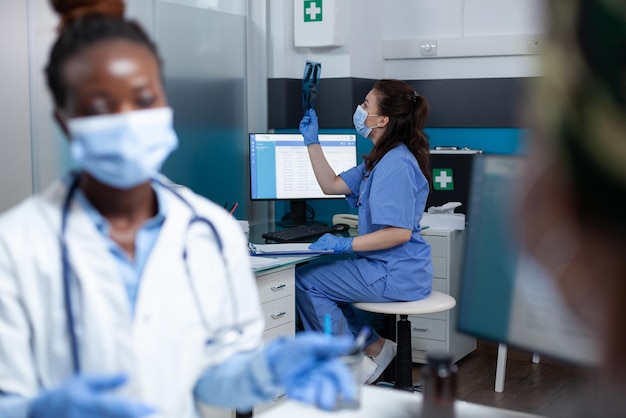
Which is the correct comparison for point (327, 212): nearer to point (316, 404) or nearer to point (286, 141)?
point (286, 141)

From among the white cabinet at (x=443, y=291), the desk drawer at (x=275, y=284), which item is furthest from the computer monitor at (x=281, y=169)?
the desk drawer at (x=275, y=284)

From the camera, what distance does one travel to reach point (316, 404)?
118 cm

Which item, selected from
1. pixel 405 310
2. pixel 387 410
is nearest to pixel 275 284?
pixel 405 310

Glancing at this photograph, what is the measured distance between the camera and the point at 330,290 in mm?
Answer: 3633

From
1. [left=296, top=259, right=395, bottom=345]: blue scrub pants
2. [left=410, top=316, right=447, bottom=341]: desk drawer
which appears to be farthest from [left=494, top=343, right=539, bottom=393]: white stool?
[left=296, top=259, right=395, bottom=345]: blue scrub pants

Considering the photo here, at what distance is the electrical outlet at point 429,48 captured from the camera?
15.4ft

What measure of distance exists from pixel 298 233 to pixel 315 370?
2534 millimetres

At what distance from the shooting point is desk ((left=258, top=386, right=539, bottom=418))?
142 centimetres

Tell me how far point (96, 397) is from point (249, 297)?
1.08ft

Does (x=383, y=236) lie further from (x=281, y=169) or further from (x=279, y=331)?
(x=281, y=169)

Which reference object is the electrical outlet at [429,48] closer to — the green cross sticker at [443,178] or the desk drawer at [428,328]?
the green cross sticker at [443,178]

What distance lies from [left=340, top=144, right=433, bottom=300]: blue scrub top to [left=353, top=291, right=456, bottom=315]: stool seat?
0.14ft

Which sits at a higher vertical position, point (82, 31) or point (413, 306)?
point (82, 31)

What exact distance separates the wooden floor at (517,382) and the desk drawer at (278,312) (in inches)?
40.1
